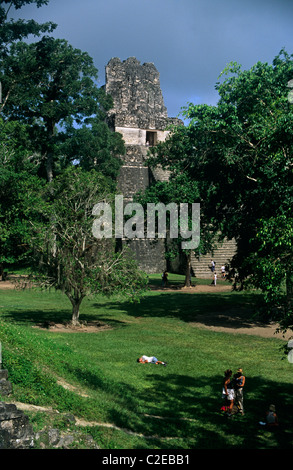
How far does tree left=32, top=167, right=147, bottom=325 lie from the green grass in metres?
1.87

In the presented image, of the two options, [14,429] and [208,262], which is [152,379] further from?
[208,262]

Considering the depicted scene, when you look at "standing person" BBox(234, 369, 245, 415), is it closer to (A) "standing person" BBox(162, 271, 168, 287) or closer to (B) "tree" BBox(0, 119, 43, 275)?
(B) "tree" BBox(0, 119, 43, 275)

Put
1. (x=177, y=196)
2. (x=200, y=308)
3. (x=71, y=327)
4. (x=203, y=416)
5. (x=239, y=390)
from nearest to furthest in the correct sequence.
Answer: (x=203, y=416) → (x=239, y=390) → (x=71, y=327) → (x=200, y=308) → (x=177, y=196)

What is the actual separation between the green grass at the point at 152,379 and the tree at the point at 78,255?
1.87 meters

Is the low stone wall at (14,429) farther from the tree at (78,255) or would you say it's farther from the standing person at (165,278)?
the standing person at (165,278)

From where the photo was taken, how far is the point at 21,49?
31703 millimetres

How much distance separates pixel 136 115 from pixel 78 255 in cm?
3693

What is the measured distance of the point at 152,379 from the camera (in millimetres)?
13570

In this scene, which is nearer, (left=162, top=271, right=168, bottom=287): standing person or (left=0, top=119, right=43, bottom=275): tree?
(left=0, top=119, right=43, bottom=275): tree

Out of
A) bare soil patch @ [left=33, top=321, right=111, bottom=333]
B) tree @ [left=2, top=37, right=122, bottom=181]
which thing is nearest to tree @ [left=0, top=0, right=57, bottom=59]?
tree @ [left=2, top=37, right=122, bottom=181]

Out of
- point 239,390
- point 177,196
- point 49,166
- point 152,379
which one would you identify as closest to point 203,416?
point 239,390

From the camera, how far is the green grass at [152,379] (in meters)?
9.89

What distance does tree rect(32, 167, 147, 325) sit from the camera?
64.0 feet

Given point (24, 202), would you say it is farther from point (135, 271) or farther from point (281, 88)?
point (281, 88)
